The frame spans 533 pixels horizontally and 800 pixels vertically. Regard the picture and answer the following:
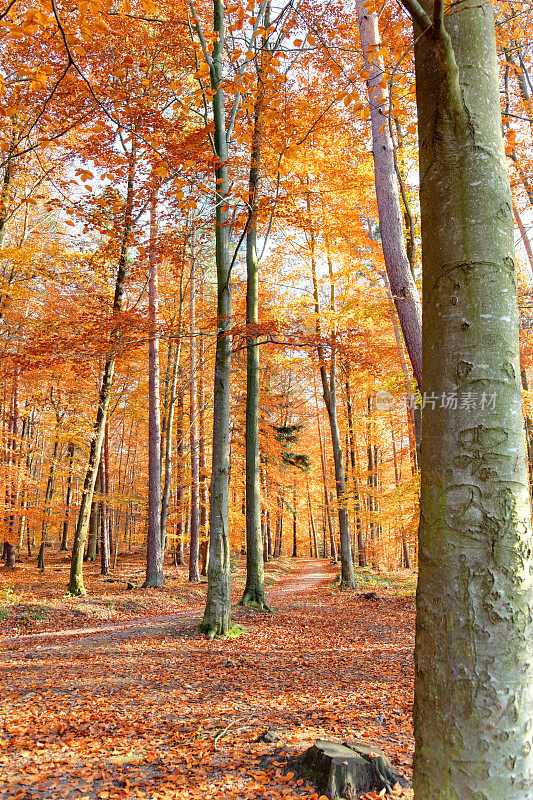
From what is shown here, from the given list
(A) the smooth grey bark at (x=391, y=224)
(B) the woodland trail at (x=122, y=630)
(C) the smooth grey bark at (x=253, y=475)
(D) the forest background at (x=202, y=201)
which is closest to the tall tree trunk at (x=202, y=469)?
(D) the forest background at (x=202, y=201)

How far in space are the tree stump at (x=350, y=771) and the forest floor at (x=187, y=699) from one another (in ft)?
0.32

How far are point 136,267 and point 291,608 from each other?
9.19 meters

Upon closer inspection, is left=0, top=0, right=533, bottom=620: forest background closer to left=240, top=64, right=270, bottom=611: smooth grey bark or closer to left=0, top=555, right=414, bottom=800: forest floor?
left=240, top=64, right=270, bottom=611: smooth grey bark

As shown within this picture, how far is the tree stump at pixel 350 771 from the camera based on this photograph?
8.17 feet

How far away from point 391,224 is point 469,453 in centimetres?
510

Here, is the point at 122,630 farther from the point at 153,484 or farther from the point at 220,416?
the point at 153,484

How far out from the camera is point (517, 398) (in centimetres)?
160

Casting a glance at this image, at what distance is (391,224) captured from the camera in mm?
5887

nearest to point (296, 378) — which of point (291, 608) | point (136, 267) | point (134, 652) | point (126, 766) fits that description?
point (136, 267)

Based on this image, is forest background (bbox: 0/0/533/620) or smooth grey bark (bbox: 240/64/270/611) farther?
smooth grey bark (bbox: 240/64/270/611)

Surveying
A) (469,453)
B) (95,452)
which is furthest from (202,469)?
(469,453)

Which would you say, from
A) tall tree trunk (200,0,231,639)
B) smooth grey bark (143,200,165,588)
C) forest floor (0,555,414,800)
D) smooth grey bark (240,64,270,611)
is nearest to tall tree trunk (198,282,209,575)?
smooth grey bark (143,200,165,588)

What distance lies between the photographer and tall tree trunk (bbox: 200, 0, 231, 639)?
6520 mm

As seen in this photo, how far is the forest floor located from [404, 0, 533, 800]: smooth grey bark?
5.26 ft
